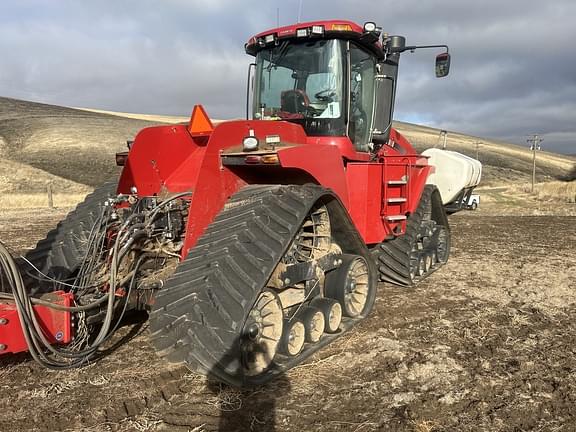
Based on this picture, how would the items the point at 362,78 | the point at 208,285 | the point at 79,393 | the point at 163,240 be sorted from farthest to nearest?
the point at 362,78, the point at 163,240, the point at 79,393, the point at 208,285

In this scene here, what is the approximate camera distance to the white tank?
387 inches

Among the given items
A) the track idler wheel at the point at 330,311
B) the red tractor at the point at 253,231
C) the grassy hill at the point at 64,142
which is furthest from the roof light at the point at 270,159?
the grassy hill at the point at 64,142

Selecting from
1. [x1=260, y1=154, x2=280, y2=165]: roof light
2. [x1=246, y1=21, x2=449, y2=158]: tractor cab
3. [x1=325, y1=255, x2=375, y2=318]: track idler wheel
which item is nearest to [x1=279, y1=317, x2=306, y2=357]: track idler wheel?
[x1=325, y1=255, x2=375, y2=318]: track idler wheel

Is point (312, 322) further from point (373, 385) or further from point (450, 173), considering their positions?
point (450, 173)

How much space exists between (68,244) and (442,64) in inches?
187

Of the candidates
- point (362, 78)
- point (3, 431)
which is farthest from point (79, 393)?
point (362, 78)

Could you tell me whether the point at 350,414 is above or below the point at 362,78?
below

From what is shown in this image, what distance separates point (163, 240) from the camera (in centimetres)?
429

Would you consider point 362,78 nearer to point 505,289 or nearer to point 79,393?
point 505,289

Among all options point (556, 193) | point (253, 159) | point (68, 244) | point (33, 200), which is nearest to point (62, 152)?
point (33, 200)

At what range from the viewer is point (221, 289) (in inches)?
130

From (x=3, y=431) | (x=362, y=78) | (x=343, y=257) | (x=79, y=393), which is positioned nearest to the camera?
(x=3, y=431)

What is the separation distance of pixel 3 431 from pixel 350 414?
219cm

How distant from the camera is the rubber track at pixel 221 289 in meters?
3.19
